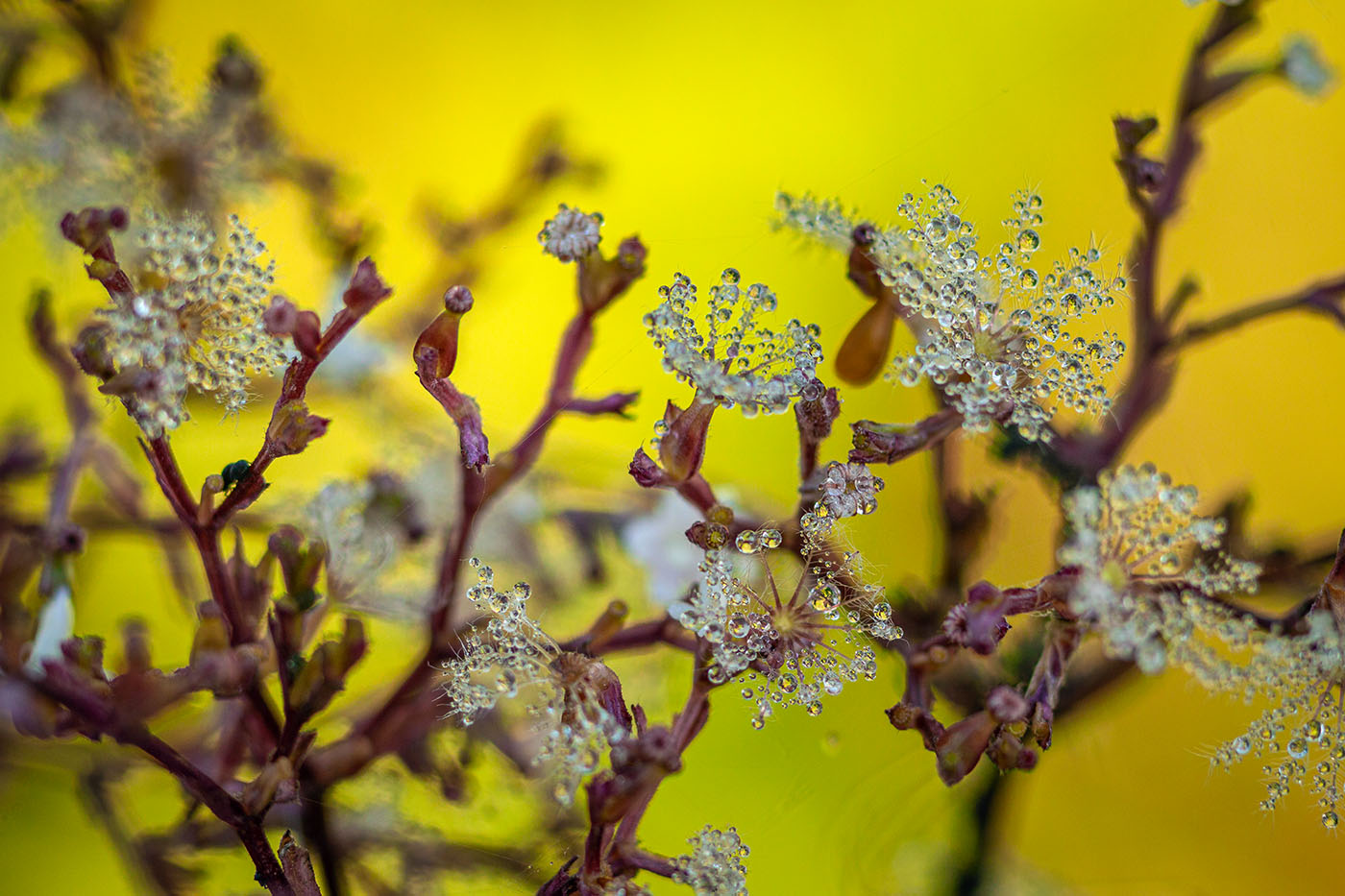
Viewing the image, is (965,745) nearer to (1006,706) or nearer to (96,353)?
(1006,706)

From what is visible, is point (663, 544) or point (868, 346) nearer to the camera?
point (868, 346)

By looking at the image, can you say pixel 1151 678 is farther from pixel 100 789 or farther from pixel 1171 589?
pixel 100 789

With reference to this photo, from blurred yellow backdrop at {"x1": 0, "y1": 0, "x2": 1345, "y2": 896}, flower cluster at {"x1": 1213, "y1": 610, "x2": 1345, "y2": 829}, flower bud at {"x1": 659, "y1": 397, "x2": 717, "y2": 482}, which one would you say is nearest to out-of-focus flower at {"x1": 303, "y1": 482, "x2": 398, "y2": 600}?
blurred yellow backdrop at {"x1": 0, "y1": 0, "x2": 1345, "y2": 896}

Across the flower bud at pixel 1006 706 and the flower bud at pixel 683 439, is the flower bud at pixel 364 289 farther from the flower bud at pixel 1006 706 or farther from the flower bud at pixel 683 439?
the flower bud at pixel 1006 706

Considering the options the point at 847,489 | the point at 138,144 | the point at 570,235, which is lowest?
the point at 847,489

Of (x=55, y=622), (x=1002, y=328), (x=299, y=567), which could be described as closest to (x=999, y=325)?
(x=1002, y=328)

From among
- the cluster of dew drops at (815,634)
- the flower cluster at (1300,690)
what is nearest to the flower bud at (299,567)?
the cluster of dew drops at (815,634)

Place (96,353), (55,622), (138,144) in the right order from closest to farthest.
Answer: (96,353)
(55,622)
(138,144)
